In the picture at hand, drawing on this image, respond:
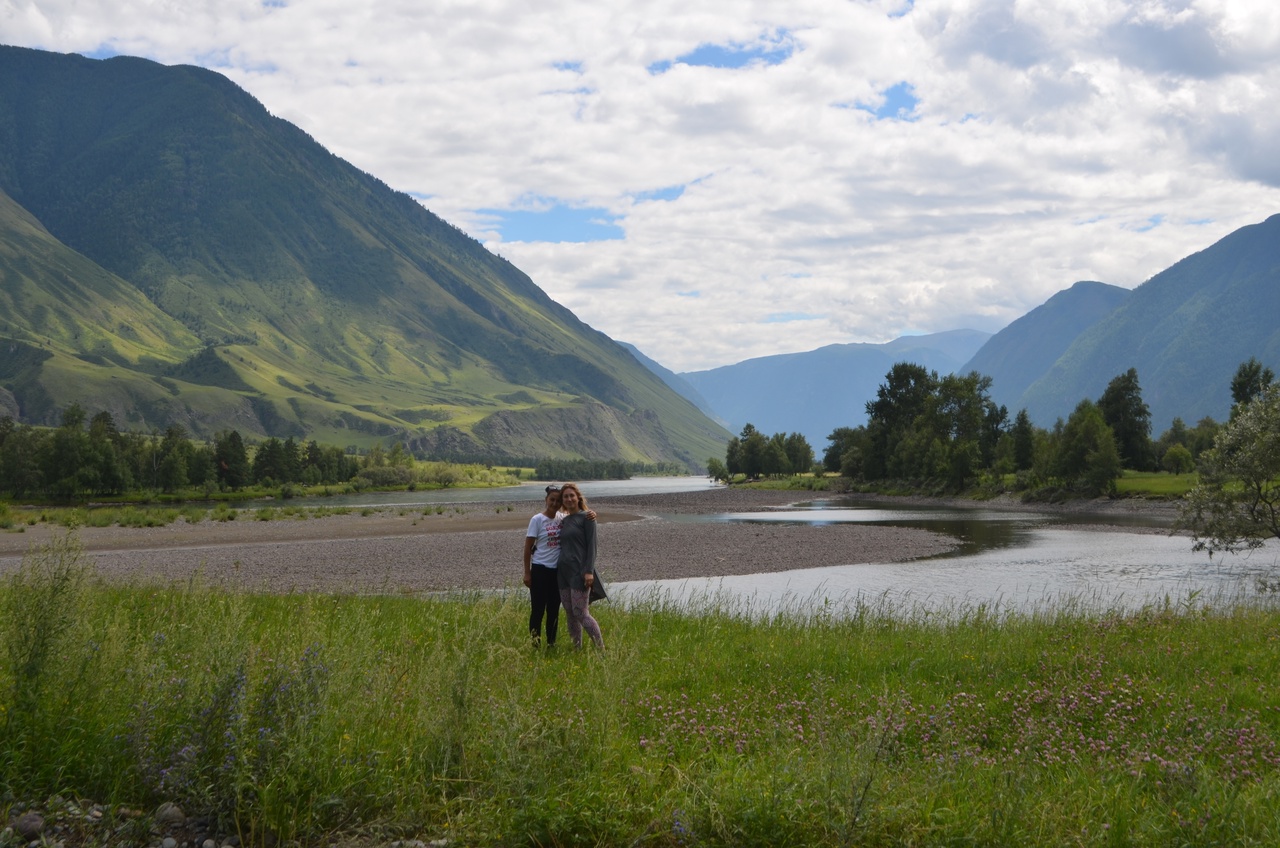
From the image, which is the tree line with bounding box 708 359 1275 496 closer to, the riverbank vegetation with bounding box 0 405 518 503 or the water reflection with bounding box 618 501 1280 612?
the water reflection with bounding box 618 501 1280 612

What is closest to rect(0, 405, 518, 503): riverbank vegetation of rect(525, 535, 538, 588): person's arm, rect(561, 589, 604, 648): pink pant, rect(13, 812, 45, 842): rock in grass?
rect(525, 535, 538, 588): person's arm

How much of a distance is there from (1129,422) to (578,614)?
382 ft

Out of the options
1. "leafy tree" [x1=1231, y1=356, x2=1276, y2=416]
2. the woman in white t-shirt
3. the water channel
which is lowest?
the water channel

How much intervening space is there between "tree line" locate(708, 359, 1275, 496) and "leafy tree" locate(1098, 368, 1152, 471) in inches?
4.9

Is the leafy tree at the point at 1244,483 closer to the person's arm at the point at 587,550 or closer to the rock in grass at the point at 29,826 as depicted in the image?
the person's arm at the point at 587,550

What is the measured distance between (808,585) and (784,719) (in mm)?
26860

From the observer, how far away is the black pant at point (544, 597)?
46.0 ft

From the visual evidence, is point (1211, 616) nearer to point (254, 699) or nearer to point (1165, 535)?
point (254, 699)

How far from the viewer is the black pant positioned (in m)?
14.0

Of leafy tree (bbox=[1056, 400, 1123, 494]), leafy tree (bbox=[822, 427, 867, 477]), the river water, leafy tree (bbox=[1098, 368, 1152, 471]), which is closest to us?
the river water

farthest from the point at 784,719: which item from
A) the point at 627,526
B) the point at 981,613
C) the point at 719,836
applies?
the point at 627,526

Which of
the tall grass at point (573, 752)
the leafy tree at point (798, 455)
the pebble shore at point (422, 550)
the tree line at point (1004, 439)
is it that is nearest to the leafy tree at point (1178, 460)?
the tree line at point (1004, 439)

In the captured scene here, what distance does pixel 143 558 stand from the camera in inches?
1743

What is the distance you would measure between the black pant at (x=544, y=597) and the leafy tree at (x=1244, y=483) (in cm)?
3152
